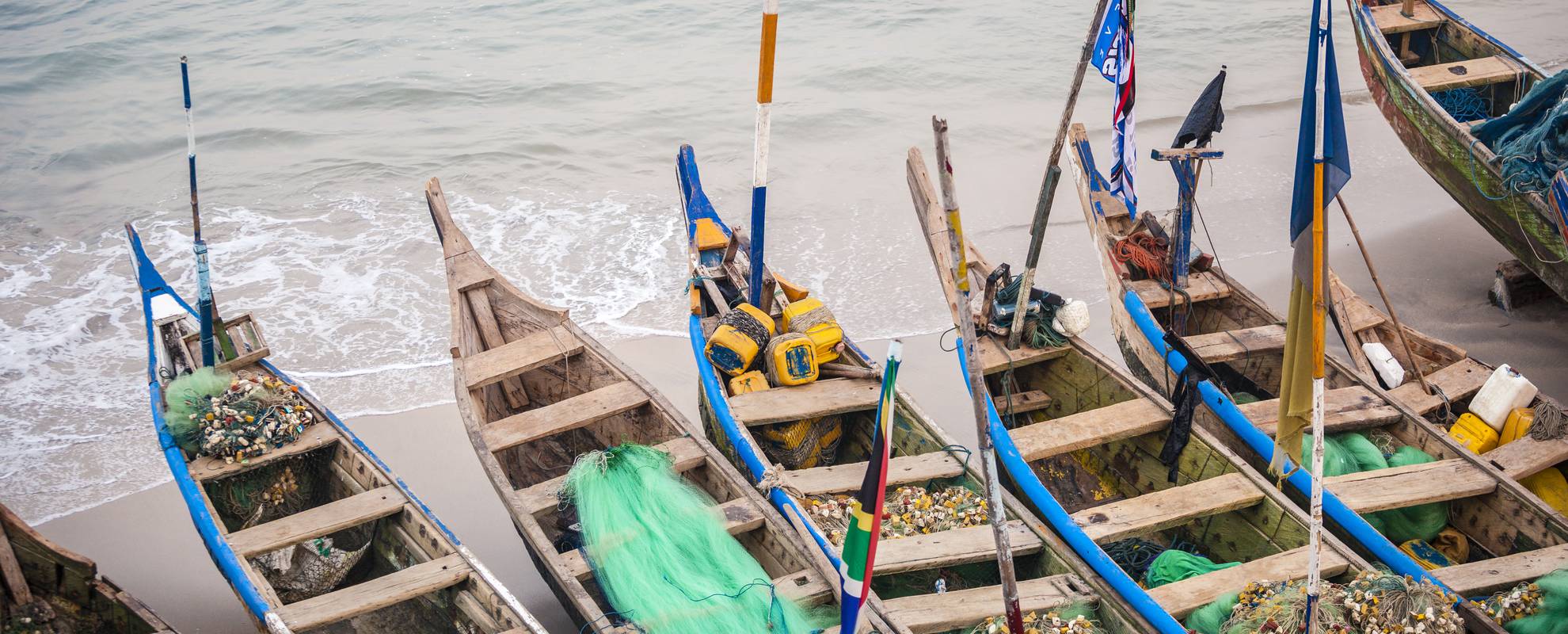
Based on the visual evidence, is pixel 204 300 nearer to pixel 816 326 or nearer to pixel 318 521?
pixel 318 521

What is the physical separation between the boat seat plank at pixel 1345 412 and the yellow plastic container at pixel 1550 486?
739mm

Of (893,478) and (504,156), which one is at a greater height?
(504,156)

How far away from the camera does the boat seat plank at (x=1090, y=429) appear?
5.52 m

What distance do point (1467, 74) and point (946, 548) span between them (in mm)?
6969

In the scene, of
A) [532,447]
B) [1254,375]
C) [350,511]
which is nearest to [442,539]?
[350,511]

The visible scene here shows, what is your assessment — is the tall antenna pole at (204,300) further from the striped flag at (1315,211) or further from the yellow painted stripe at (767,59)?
the striped flag at (1315,211)

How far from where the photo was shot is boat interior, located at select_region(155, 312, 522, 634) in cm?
473

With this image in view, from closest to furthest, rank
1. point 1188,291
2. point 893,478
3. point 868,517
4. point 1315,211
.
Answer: point 868,517 < point 1315,211 < point 893,478 < point 1188,291

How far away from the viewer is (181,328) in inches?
243

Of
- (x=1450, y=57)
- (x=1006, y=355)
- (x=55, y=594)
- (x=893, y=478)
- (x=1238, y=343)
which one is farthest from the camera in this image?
(x=1450, y=57)

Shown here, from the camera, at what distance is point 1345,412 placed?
582 centimetres

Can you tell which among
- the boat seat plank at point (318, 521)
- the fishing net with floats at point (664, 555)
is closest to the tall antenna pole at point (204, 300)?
the boat seat plank at point (318, 521)

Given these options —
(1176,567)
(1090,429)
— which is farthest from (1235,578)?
(1090,429)

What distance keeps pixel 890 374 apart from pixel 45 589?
165 inches
